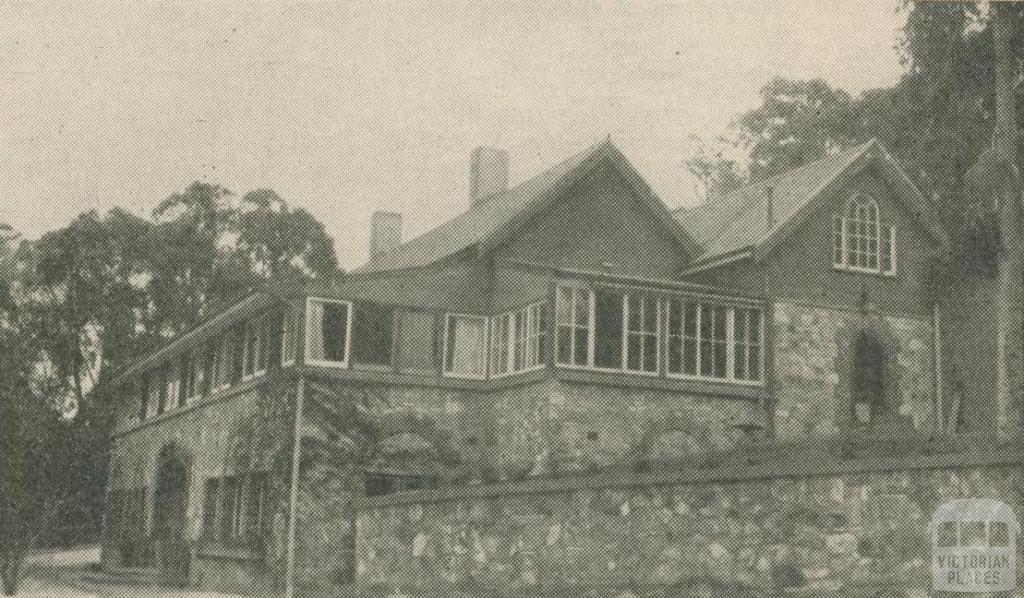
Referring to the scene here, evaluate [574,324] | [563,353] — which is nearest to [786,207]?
[574,324]

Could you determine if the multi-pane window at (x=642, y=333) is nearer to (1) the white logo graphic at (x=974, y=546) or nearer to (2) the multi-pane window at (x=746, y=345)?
(2) the multi-pane window at (x=746, y=345)

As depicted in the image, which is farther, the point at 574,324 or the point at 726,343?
the point at 726,343

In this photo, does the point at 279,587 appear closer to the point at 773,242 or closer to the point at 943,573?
the point at 773,242

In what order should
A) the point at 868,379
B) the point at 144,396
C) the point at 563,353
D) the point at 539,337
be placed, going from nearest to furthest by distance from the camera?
the point at 563,353 → the point at 539,337 → the point at 868,379 → the point at 144,396

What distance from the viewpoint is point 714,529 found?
15367 mm

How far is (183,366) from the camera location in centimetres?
3659

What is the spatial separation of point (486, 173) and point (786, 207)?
10.1 m

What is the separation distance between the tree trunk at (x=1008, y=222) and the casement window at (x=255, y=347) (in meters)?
15.6

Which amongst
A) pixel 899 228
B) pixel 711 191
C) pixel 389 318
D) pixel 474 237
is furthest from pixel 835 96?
pixel 389 318

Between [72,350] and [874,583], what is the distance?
138 ft

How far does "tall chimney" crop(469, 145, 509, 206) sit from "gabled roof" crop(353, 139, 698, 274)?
2.76m

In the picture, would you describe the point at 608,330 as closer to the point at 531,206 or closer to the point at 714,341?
the point at 714,341

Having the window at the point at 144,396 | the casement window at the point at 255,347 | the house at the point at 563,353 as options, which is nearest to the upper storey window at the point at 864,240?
the house at the point at 563,353

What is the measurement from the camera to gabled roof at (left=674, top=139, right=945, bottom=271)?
94.8 feet
